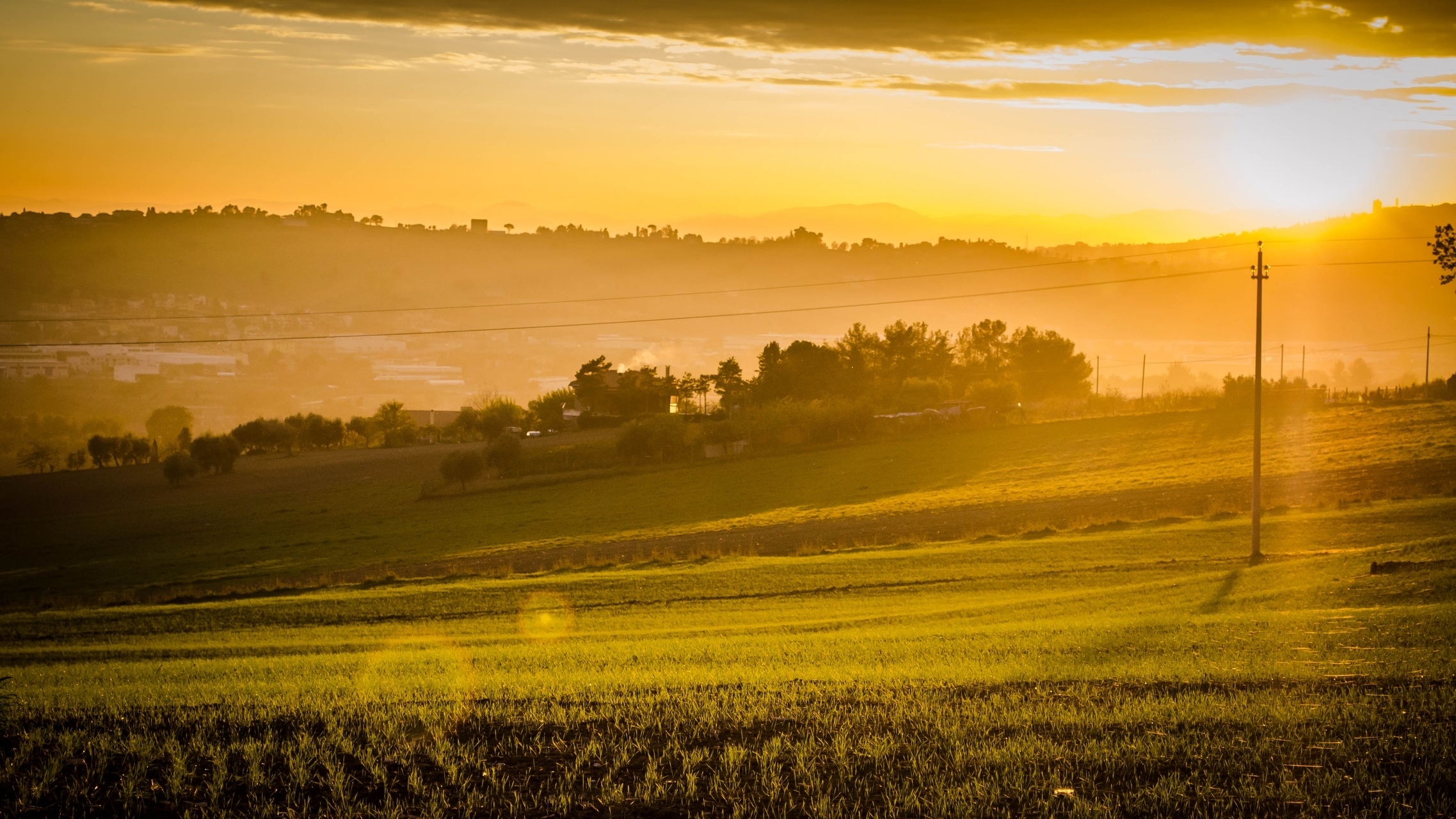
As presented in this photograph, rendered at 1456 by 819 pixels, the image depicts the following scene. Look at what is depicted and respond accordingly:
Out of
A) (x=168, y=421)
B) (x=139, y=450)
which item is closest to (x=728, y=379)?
(x=139, y=450)

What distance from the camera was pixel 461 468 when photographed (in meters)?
88.9

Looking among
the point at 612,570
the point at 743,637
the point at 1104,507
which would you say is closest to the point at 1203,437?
the point at 1104,507

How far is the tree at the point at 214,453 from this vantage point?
9988 cm

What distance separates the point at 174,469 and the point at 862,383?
79669mm

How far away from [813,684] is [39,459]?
403ft

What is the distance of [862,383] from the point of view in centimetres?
13062

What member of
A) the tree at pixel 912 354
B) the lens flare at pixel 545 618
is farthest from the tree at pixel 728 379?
the lens flare at pixel 545 618

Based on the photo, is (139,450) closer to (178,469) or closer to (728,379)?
(178,469)

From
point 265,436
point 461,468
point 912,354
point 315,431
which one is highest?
point 912,354

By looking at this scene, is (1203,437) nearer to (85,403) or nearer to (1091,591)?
(1091,591)

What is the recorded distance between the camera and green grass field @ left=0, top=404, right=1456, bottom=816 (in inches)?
391

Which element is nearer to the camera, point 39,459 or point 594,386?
point 39,459

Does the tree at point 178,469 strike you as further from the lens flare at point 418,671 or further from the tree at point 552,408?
the lens flare at point 418,671

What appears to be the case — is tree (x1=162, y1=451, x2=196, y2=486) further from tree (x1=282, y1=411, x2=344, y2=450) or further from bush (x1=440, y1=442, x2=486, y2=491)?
bush (x1=440, y1=442, x2=486, y2=491)
